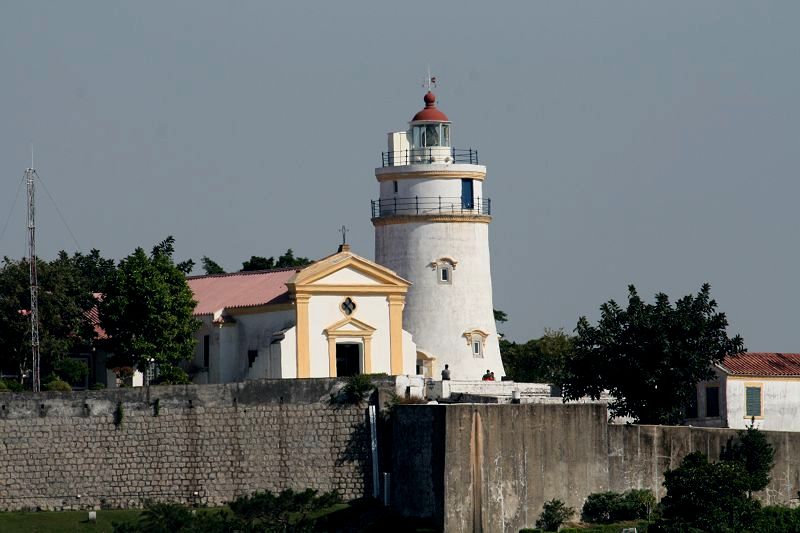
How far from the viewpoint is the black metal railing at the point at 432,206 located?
223 feet

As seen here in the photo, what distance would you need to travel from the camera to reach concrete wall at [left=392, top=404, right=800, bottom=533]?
56.4 metres

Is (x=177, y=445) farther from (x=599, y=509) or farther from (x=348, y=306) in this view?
(x=599, y=509)


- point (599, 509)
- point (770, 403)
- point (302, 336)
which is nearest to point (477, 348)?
point (302, 336)

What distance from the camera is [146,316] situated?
213ft

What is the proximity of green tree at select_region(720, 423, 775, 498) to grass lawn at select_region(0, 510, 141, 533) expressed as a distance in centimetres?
1472

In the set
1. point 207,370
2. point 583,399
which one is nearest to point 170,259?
point 207,370

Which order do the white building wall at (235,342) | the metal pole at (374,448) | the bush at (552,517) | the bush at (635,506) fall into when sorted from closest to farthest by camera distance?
the bush at (552,517), the bush at (635,506), the metal pole at (374,448), the white building wall at (235,342)

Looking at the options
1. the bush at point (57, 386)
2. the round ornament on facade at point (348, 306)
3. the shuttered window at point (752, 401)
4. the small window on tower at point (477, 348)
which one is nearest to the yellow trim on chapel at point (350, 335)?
the round ornament on facade at point (348, 306)

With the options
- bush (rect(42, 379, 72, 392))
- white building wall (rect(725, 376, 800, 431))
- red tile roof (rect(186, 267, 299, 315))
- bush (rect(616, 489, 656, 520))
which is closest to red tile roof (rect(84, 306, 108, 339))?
red tile roof (rect(186, 267, 299, 315))

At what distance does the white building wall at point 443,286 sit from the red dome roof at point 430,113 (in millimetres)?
3110

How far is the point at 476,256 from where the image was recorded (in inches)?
2704

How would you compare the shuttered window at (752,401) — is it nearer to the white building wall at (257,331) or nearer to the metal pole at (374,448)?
the metal pole at (374,448)

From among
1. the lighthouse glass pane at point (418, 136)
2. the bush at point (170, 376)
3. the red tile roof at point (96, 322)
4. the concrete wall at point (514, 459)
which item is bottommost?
the concrete wall at point (514, 459)

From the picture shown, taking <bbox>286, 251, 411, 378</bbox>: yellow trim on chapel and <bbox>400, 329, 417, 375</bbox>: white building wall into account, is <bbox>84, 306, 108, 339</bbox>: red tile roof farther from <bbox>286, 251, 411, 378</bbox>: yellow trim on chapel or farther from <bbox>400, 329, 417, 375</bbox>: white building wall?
<bbox>400, 329, 417, 375</bbox>: white building wall
